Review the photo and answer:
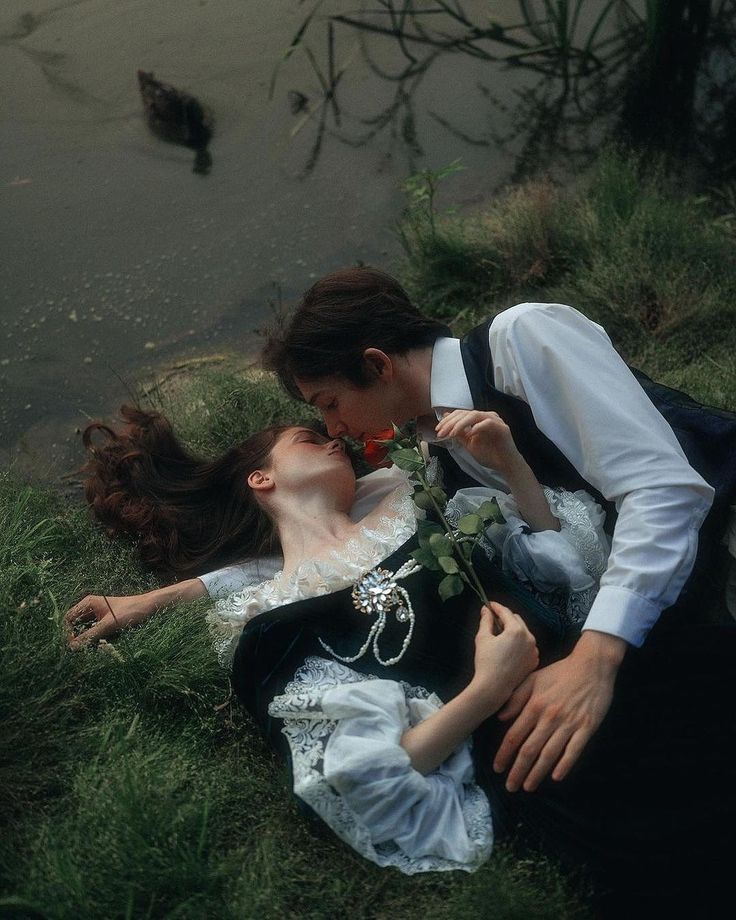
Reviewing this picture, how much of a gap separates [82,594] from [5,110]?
4.18 metres

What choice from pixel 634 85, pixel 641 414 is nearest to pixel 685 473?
pixel 641 414

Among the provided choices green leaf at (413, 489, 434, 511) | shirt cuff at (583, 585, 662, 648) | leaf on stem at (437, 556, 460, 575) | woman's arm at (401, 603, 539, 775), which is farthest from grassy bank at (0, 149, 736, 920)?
green leaf at (413, 489, 434, 511)

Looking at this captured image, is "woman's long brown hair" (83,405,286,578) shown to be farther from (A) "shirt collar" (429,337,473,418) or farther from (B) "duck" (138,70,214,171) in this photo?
(B) "duck" (138,70,214,171)

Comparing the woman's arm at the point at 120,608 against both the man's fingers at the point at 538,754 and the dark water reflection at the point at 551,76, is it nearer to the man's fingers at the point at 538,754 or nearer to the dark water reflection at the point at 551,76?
the man's fingers at the point at 538,754

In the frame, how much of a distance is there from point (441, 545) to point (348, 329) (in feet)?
2.21

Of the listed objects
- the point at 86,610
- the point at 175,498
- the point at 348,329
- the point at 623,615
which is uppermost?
the point at 348,329

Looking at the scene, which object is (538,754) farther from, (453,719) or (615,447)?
(615,447)

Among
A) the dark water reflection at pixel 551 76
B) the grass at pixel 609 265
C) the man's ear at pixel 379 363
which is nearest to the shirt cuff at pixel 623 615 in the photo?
the man's ear at pixel 379 363

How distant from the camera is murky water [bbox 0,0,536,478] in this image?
15.5ft

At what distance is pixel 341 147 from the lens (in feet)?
19.0

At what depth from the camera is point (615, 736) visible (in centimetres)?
230

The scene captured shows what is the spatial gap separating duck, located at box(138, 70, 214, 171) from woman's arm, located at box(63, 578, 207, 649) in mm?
3677

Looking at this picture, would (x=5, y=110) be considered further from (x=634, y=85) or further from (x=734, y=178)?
(x=734, y=178)

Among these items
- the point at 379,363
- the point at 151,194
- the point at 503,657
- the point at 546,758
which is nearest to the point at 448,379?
→ the point at 379,363
